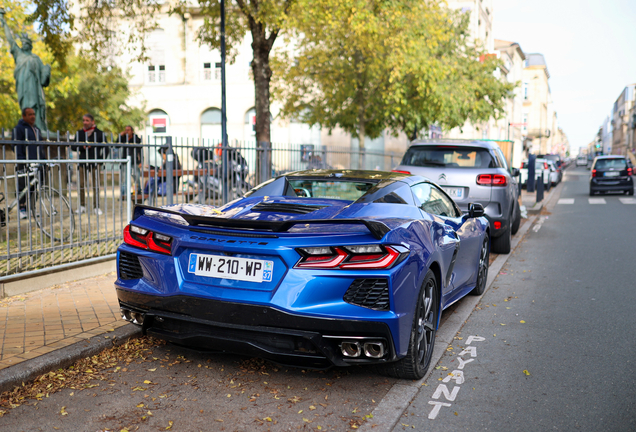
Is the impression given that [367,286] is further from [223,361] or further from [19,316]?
[19,316]

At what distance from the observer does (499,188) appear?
919cm

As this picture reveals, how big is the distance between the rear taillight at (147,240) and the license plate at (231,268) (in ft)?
0.78

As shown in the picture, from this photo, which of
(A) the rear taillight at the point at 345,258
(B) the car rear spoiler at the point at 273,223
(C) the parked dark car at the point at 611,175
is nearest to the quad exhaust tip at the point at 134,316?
(B) the car rear spoiler at the point at 273,223

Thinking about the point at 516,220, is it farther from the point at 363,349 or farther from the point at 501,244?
the point at 363,349

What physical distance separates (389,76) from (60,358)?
66.3ft

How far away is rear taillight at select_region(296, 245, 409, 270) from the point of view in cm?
351

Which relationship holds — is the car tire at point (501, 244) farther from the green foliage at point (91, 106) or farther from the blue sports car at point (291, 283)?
the green foliage at point (91, 106)

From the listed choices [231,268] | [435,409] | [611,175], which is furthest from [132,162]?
[611,175]

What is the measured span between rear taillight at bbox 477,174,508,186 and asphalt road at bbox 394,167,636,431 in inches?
50.2

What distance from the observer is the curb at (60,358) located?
12.7 feet

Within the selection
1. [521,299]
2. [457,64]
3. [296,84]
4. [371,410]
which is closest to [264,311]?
[371,410]

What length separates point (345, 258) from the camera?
139 inches

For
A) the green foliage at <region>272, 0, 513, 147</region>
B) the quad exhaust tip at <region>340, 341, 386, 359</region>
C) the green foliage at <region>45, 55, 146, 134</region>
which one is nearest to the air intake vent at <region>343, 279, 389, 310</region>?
the quad exhaust tip at <region>340, 341, 386, 359</region>

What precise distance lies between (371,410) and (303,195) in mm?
2001
